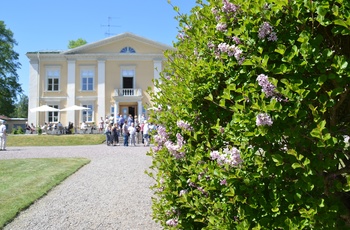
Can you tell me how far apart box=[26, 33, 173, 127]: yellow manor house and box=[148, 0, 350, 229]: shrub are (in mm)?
35861

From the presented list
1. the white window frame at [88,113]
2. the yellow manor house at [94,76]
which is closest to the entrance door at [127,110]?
the yellow manor house at [94,76]

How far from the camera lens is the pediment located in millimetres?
38469

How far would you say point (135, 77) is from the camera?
3869cm

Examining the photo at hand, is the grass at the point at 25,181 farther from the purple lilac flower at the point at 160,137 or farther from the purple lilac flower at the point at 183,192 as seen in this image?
the purple lilac flower at the point at 183,192

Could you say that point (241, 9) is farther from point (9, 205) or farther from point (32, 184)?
point (32, 184)

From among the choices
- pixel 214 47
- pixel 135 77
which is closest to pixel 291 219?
pixel 214 47

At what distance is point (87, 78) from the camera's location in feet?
127

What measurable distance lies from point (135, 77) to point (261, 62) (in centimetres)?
3703

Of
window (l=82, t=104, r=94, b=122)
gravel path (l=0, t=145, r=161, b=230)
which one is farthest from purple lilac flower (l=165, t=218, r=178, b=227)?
window (l=82, t=104, r=94, b=122)

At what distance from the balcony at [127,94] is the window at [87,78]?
2918 mm

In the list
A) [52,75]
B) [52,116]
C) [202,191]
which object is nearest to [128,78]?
[52,75]

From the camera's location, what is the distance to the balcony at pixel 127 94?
38.2 meters

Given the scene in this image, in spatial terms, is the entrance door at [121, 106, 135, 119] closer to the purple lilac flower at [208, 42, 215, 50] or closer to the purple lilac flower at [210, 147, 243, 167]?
the purple lilac flower at [208, 42, 215, 50]

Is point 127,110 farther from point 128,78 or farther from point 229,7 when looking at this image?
point 229,7
